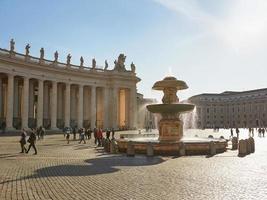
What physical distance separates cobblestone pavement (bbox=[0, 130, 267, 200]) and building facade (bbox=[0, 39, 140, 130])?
48.8 meters

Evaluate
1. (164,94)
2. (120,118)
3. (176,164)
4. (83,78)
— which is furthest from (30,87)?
(176,164)

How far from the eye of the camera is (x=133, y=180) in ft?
55.3

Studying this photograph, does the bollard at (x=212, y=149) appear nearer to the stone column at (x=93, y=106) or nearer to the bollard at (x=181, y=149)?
the bollard at (x=181, y=149)

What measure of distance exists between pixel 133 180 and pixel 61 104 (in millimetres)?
76827

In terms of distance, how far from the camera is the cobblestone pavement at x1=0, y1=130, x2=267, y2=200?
1366cm

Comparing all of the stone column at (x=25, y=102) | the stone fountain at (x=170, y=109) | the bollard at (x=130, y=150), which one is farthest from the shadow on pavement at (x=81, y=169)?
the stone column at (x=25, y=102)

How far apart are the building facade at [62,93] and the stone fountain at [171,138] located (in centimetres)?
3752

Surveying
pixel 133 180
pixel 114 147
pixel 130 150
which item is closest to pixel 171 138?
pixel 114 147

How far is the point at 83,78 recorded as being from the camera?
90562 mm

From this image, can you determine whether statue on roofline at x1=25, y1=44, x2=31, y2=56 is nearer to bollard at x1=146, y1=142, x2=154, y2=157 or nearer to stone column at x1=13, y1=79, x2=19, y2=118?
stone column at x1=13, y1=79, x2=19, y2=118

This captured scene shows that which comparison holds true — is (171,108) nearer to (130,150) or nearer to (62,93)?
(130,150)

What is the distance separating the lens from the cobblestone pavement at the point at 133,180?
538 inches

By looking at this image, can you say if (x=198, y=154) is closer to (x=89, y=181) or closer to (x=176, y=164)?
(x=176, y=164)

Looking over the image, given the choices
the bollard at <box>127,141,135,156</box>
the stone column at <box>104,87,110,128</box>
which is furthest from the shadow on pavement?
the stone column at <box>104,87,110,128</box>
